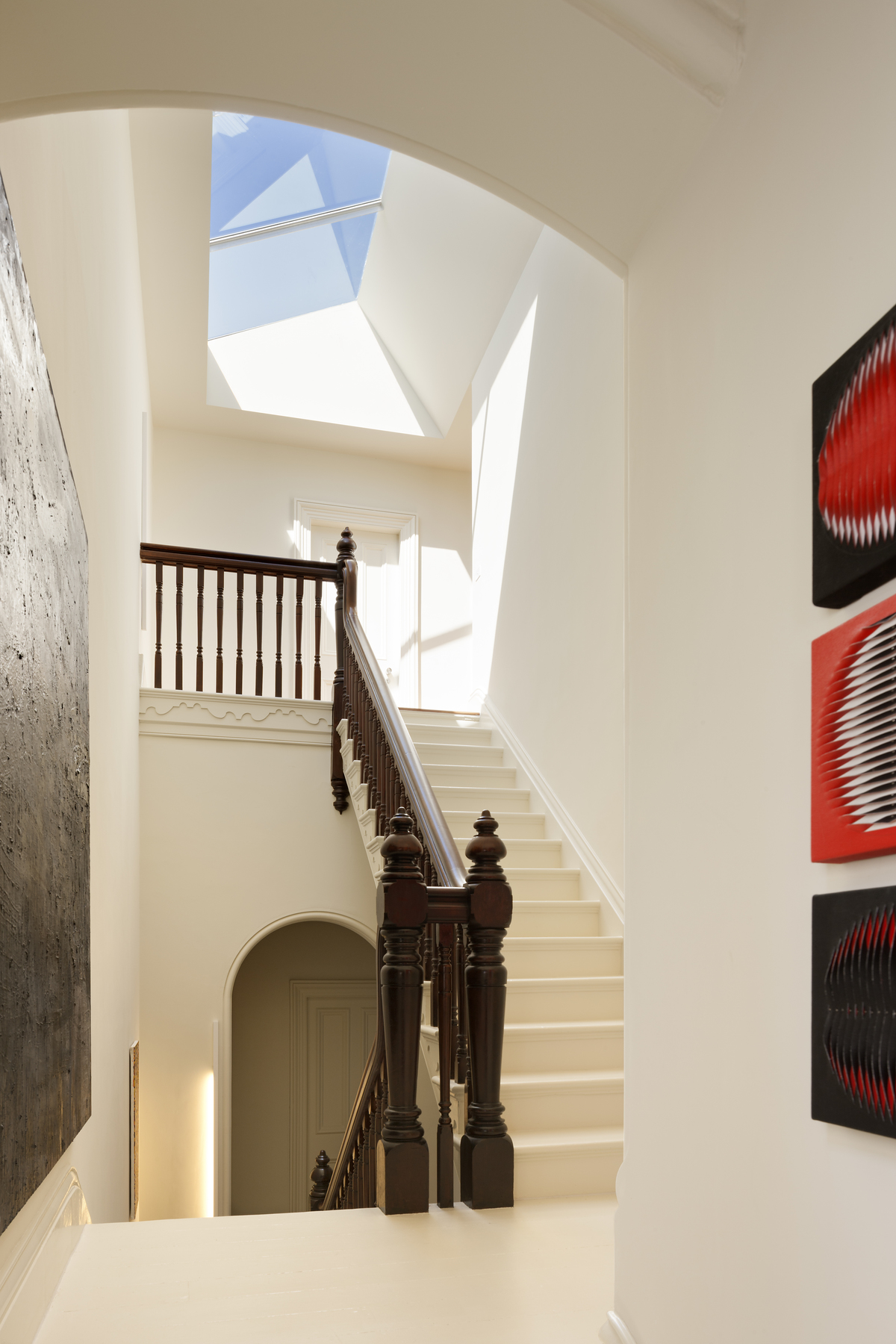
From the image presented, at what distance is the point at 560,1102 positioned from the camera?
3.67 m

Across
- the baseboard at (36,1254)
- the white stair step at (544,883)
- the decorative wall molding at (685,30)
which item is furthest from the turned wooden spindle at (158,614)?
the decorative wall molding at (685,30)

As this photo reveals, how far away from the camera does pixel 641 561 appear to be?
1963 mm

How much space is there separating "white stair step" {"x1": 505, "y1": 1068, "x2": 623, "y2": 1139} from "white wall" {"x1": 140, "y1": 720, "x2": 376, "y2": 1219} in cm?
273

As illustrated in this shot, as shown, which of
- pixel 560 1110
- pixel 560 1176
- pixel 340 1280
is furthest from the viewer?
pixel 560 1110

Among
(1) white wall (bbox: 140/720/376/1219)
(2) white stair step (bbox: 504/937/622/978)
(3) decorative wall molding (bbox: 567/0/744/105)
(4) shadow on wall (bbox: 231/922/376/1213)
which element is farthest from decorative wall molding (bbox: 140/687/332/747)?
(3) decorative wall molding (bbox: 567/0/744/105)

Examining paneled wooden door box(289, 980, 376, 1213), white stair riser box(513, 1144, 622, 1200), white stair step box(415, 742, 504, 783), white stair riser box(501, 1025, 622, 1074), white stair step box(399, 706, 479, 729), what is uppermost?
white stair step box(399, 706, 479, 729)

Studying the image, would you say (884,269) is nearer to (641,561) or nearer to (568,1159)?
(641,561)

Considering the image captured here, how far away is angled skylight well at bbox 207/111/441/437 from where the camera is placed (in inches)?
290

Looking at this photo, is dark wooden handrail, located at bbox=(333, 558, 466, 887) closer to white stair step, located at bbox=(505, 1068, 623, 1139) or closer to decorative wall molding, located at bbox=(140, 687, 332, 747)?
decorative wall molding, located at bbox=(140, 687, 332, 747)

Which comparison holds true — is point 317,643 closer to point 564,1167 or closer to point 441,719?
point 441,719

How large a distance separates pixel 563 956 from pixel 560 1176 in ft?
4.58

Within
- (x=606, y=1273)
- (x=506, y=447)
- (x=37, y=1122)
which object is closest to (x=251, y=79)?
(x=37, y=1122)

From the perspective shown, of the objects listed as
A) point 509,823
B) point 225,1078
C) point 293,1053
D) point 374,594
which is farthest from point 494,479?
point 293,1053

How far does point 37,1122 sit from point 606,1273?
1442mm
